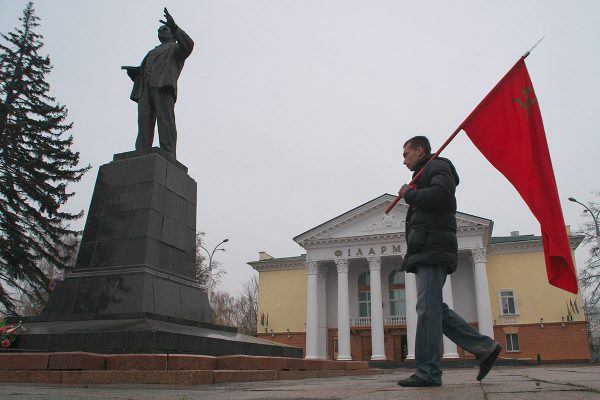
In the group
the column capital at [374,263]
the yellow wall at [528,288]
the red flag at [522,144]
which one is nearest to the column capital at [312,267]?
the column capital at [374,263]

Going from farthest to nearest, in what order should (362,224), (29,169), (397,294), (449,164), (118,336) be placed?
(397,294)
(362,224)
(29,169)
(118,336)
(449,164)

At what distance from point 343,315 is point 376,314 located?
233 cm

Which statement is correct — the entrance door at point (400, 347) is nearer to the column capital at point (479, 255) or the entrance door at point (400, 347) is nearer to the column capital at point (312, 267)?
the column capital at point (312, 267)

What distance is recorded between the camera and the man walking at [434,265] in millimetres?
3377

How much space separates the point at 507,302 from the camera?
110ft

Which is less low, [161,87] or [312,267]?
[312,267]

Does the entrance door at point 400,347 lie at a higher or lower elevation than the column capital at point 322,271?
lower

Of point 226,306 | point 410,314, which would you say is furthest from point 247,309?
point 410,314

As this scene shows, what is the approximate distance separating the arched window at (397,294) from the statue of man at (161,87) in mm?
28428

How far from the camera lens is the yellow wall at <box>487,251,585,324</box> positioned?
32.4 m

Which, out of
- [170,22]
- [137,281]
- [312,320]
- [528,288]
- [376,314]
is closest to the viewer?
[137,281]

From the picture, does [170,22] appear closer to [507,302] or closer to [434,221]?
[434,221]

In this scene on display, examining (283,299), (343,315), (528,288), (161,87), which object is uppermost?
(161,87)

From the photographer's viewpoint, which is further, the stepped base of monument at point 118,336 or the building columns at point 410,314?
the building columns at point 410,314
